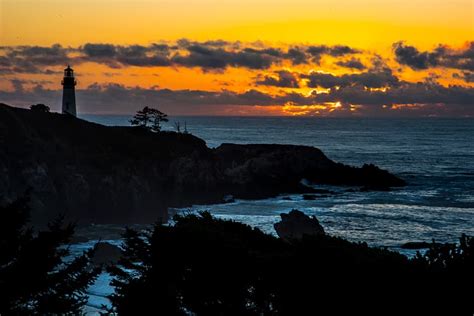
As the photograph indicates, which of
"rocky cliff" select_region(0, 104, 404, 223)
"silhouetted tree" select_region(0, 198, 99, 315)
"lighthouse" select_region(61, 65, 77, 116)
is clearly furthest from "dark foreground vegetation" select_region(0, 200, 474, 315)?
"lighthouse" select_region(61, 65, 77, 116)

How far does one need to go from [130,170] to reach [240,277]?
47.5 m

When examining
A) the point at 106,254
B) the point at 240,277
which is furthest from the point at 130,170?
the point at 240,277

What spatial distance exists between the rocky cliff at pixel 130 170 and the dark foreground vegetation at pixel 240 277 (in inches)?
1457

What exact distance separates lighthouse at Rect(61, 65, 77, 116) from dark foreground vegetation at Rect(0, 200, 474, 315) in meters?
71.4

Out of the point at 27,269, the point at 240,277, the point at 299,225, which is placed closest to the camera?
the point at 27,269

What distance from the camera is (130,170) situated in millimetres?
66000

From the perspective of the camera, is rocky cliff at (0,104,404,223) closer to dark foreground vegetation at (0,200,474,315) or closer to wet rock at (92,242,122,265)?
wet rock at (92,242,122,265)

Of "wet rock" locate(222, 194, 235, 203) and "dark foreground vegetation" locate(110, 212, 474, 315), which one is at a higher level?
"dark foreground vegetation" locate(110, 212, 474, 315)

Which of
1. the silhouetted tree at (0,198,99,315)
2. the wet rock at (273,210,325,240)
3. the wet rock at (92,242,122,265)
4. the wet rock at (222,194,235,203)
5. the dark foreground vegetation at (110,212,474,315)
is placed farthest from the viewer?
the wet rock at (222,194,235,203)

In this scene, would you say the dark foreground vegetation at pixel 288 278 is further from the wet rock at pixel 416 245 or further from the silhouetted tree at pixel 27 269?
the wet rock at pixel 416 245

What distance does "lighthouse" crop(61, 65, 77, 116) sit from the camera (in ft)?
297

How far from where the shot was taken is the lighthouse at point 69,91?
90.4 meters

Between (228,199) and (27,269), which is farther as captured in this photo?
(228,199)

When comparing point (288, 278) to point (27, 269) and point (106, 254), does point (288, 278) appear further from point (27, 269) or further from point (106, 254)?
point (106, 254)
